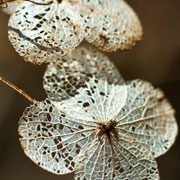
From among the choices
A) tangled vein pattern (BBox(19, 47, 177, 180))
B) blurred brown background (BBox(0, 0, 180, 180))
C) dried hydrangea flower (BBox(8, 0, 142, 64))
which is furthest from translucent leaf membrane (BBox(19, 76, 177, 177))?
blurred brown background (BBox(0, 0, 180, 180))

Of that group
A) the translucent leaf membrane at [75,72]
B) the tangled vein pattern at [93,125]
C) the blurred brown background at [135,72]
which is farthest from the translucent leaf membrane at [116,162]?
the blurred brown background at [135,72]

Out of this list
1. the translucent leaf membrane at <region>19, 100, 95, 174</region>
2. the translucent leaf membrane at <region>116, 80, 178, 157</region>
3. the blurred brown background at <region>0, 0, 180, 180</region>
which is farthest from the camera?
the blurred brown background at <region>0, 0, 180, 180</region>

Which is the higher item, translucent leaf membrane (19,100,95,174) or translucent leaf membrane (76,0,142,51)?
translucent leaf membrane (76,0,142,51)

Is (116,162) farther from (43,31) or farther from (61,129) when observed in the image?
(43,31)

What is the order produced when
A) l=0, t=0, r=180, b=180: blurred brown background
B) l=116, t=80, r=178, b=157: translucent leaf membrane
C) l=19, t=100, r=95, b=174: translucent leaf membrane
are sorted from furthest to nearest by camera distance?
l=0, t=0, r=180, b=180: blurred brown background → l=116, t=80, r=178, b=157: translucent leaf membrane → l=19, t=100, r=95, b=174: translucent leaf membrane

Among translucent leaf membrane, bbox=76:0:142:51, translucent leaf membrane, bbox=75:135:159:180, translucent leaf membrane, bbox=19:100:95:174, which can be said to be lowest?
translucent leaf membrane, bbox=75:135:159:180

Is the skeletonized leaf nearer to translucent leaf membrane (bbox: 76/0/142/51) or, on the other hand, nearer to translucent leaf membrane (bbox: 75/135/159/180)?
translucent leaf membrane (bbox: 75/135/159/180)

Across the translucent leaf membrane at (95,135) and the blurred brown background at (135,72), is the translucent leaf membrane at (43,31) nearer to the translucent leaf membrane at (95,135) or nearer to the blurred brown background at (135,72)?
the translucent leaf membrane at (95,135)
